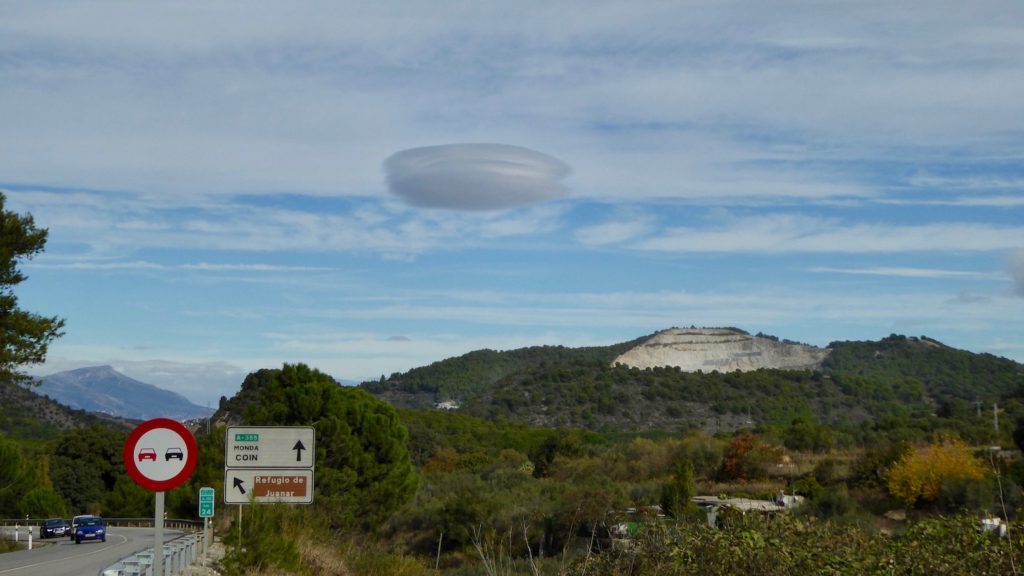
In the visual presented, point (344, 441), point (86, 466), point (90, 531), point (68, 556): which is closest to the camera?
point (68, 556)

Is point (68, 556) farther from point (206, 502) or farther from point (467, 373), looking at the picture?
point (467, 373)

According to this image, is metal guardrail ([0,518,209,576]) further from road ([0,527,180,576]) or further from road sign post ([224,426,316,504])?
road sign post ([224,426,316,504])

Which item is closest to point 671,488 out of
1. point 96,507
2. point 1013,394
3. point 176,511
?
point 176,511

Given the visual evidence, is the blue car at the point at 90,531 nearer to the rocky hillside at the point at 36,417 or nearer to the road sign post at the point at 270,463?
the road sign post at the point at 270,463

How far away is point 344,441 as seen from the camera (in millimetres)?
36969

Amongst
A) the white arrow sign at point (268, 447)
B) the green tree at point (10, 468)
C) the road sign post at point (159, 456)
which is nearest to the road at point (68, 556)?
the white arrow sign at point (268, 447)

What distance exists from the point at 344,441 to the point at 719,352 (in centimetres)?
15785

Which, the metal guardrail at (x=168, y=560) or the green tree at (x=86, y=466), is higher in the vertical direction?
the metal guardrail at (x=168, y=560)

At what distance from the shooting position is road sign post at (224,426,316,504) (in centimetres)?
1667

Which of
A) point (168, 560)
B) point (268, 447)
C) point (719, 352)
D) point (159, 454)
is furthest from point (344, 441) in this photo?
point (719, 352)

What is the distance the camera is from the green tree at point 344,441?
35.9 m

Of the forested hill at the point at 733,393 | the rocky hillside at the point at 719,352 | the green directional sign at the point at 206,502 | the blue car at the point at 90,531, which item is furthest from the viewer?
the rocky hillside at the point at 719,352

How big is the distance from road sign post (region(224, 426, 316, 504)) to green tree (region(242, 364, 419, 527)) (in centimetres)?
1838

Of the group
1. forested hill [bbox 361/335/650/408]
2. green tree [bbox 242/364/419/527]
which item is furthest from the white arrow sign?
forested hill [bbox 361/335/650/408]
